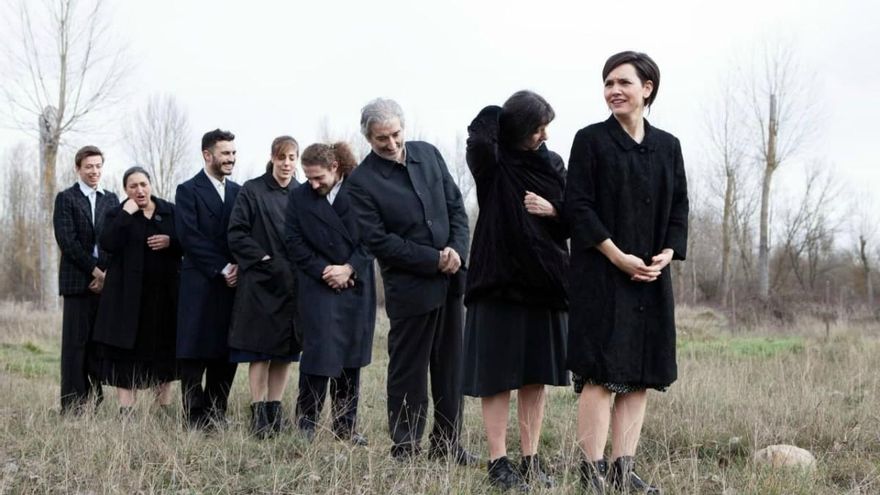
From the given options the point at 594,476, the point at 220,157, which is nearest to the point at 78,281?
the point at 220,157

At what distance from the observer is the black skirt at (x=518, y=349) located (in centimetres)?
429

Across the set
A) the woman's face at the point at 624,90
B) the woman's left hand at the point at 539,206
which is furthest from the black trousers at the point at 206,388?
the woman's face at the point at 624,90

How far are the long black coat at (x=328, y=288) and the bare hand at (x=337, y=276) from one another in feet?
0.11

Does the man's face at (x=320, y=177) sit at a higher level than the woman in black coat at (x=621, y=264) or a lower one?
higher

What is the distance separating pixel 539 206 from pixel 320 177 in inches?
84.5

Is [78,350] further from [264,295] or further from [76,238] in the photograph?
[264,295]

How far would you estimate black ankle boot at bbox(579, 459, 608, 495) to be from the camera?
3755 mm

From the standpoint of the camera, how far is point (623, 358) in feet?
12.8

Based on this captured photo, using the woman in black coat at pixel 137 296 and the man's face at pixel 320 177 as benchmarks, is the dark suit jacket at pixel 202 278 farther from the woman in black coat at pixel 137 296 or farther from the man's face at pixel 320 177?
the man's face at pixel 320 177

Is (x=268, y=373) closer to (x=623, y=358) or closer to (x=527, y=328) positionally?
(x=527, y=328)

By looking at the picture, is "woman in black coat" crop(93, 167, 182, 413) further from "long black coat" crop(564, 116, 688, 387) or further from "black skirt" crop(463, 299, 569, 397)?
"long black coat" crop(564, 116, 688, 387)

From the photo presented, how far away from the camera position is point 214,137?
255 inches

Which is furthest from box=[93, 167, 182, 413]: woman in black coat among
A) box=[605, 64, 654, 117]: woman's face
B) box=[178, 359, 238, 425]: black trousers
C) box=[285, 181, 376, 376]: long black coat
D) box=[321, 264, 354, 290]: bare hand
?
box=[605, 64, 654, 117]: woman's face

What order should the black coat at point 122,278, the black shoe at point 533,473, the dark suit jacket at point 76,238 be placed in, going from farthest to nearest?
the dark suit jacket at point 76,238, the black coat at point 122,278, the black shoe at point 533,473
